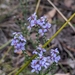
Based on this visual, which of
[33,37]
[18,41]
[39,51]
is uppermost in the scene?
[33,37]

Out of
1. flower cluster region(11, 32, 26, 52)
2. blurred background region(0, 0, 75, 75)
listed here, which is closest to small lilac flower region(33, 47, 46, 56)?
flower cluster region(11, 32, 26, 52)

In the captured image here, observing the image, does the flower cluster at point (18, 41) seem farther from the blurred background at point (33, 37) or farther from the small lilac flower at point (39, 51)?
the blurred background at point (33, 37)

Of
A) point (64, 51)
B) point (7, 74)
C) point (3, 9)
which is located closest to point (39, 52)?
point (7, 74)

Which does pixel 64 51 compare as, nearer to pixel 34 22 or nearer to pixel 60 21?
pixel 60 21

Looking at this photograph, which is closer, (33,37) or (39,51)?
(39,51)

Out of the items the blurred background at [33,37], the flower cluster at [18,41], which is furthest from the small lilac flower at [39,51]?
the blurred background at [33,37]

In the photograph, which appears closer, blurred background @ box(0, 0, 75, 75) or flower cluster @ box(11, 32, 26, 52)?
flower cluster @ box(11, 32, 26, 52)

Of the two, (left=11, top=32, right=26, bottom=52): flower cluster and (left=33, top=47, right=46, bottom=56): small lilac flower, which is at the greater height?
(left=11, top=32, right=26, bottom=52): flower cluster

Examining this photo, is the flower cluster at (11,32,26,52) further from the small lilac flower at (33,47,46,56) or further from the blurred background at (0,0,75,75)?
the blurred background at (0,0,75,75)

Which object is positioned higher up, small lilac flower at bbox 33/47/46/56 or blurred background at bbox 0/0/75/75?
blurred background at bbox 0/0/75/75

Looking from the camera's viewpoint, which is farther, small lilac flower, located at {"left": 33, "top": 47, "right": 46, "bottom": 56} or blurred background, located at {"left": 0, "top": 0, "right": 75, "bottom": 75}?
blurred background, located at {"left": 0, "top": 0, "right": 75, "bottom": 75}

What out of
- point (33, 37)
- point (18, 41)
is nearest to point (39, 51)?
point (18, 41)

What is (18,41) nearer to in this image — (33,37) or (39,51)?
(39,51)
